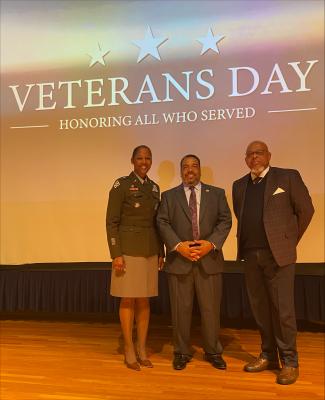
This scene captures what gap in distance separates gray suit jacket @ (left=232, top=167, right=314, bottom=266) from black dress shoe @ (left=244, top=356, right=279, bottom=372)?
2.06 feet


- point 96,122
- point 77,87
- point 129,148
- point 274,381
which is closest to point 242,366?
point 274,381

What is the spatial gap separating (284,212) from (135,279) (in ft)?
3.13

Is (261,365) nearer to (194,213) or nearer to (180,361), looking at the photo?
(180,361)

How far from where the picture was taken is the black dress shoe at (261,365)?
249 cm

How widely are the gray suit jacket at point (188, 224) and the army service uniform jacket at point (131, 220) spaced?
83mm

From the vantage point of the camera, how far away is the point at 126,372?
8.28 feet

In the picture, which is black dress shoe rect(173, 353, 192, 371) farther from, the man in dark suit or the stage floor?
the man in dark suit

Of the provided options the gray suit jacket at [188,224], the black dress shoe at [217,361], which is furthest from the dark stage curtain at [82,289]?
the gray suit jacket at [188,224]

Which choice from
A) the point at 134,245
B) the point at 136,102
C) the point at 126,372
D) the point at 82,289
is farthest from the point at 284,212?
the point at 82,289

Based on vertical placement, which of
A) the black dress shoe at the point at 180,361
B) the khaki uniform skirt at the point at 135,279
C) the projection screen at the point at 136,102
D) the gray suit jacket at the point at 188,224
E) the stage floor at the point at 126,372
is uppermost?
the projection screen at the point at 136,102

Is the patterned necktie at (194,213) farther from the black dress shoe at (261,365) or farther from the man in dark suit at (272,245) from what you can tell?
the black dress shoe at (261,365)

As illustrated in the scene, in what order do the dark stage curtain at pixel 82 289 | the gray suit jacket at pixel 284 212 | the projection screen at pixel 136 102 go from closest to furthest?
the gray suit jacket at pixel 284 212 < the projection screen at pixel 136 102 < the dark stage curtain at pixel 82 289

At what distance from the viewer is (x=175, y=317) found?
103 inches

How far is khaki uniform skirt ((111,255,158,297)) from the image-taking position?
2.55 meters
